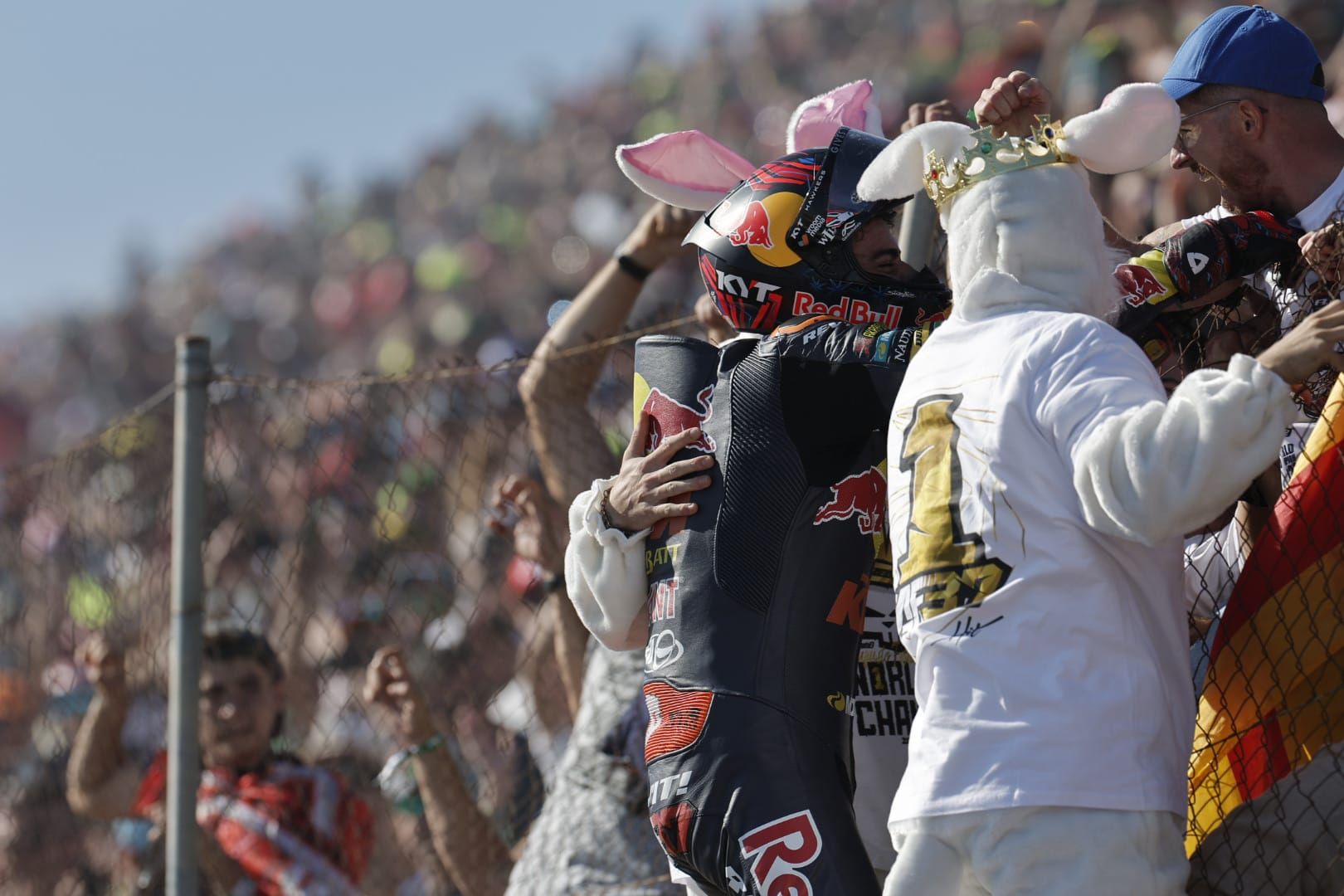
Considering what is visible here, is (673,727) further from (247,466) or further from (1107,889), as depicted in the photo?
(247,466)

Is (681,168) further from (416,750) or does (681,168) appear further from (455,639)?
(455,639)

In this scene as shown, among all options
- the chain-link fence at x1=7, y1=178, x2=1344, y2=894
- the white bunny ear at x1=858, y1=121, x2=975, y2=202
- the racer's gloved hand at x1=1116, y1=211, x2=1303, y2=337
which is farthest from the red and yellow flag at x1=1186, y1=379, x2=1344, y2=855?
the white bunny ear at x1=858, y1=121, x2=975, y2=202

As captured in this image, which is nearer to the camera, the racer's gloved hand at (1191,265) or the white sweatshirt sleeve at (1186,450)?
the white sweatshirt sleeve at (1186,450)

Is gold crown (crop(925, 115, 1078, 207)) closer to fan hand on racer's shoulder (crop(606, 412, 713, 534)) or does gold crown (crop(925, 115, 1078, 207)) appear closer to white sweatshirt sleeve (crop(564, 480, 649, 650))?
fan hand on racer's shoulder (crop(606, 412, 713, 534))

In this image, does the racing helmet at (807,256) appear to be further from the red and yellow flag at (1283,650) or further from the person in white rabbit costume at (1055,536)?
the red and yellow flag at (1283,650)

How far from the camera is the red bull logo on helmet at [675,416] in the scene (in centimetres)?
283

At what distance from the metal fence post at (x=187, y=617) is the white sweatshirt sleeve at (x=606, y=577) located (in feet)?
6.08

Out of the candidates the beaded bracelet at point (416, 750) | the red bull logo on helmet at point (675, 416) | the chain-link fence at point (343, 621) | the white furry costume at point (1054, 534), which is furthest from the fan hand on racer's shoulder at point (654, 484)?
the beaded bracelet at point (416, 750)

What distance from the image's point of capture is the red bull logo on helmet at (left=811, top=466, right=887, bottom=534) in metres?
2.70

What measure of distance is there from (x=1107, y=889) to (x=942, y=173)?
1025 mm

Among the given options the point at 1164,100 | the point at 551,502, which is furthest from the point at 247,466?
the point at 1164,100

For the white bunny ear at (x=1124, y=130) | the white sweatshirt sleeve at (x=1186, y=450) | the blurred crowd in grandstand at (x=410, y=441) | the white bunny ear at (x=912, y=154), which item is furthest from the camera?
the blurred crowd in grandstand at (x=410, y=441)

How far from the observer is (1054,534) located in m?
2.22

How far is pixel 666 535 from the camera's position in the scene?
2.82 m
